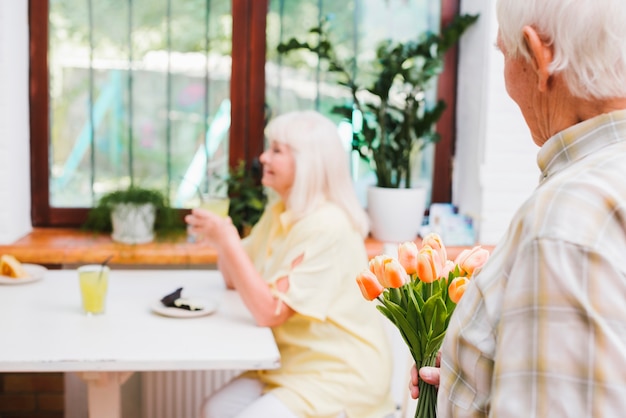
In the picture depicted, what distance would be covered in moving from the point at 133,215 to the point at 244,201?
42 centimetres

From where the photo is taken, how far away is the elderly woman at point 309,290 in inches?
88.8

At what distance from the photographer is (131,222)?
3.07 meters

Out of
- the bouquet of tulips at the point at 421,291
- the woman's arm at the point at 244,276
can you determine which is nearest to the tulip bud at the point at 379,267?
the bouquet of tulips at the point at 421,291

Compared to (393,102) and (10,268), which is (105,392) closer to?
(10,268)

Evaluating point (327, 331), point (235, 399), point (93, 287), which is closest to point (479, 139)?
point (327, 331)

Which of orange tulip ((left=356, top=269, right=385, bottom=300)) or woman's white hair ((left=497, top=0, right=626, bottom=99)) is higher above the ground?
woman's white hair ((left=497, top=0, right=626, bottom=99))

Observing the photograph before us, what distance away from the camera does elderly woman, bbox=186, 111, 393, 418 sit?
7.40ft

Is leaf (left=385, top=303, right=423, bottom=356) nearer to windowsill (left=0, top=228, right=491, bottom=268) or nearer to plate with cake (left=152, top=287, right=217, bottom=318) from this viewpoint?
plate with cake (left=152, top=287, right=217, bottom=318)

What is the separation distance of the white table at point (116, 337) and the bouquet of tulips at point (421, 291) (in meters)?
0.83

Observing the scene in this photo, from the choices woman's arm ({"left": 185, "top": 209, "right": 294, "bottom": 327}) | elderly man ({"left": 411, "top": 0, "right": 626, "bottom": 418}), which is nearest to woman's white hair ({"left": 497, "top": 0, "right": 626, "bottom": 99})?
elderly man ({"left": 411, "top": 0, "right": 626, "bottom": 418})

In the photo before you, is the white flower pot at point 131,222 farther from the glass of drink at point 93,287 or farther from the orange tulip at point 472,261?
the orange tulip at point 472,261

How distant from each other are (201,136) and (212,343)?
1.45 meters

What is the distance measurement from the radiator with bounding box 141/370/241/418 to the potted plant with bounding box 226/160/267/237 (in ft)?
1.86

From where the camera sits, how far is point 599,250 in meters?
0.76
